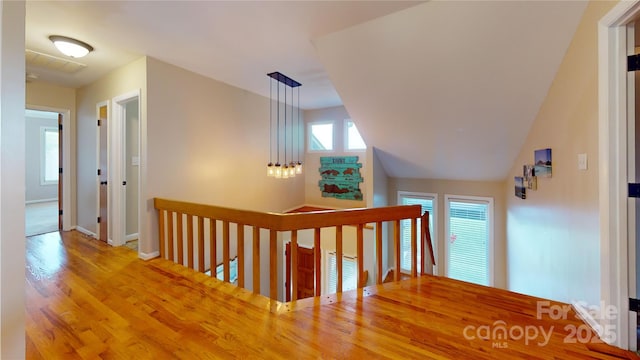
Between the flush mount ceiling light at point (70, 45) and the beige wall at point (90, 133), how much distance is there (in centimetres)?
55

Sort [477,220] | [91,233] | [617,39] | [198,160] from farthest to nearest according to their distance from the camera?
[477,220]
[91,233]
[198,160]
[617,39]

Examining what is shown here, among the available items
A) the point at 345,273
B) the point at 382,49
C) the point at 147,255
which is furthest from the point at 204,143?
the point at 345,273

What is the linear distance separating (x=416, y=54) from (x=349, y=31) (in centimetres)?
78

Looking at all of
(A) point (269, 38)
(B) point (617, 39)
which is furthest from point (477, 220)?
(A) point (269, 38)

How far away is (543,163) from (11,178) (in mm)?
4231

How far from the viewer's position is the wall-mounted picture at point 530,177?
10.4 feet

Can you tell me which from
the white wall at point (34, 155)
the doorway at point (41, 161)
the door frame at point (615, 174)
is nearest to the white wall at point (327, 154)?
the door frame at point (615, 174)

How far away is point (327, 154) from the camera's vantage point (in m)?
6.28

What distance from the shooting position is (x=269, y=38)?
2.89 m

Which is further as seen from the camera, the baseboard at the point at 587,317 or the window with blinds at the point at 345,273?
the window with blinds at the point at 345,273

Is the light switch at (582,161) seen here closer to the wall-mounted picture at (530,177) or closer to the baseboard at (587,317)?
the baseboard at (587,317)

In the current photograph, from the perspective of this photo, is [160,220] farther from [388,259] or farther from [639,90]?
[639,90]

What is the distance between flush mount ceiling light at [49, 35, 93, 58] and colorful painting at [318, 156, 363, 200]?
4.48m

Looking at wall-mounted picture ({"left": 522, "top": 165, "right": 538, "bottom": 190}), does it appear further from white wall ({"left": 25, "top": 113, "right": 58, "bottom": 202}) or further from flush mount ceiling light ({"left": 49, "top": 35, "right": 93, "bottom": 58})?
white wall ({"left": 25, "top": 113, "right": 58, "bottom": 202})
